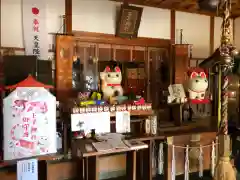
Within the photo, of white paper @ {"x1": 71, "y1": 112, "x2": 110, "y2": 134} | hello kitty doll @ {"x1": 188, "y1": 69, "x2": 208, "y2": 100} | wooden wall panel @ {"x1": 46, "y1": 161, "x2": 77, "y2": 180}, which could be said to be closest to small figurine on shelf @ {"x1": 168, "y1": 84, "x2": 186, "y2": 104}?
hello kitty doll @ {"x1": 188, "y1": 69, "x2": 208, "y2": 100}

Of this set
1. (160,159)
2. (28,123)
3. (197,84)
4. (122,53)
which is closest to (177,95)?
(197,84)

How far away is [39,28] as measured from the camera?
2875 mm

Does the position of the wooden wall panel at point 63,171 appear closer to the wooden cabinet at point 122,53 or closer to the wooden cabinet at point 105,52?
the wooden cabinet at point 105,52

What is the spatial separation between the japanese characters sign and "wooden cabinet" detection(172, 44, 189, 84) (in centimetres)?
204

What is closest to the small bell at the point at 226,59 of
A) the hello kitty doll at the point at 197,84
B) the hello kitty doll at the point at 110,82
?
the hello kitty doll at the point at 110,82

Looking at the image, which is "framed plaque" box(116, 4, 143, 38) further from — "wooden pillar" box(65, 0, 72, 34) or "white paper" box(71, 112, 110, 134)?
"white paper" box(71, 112, 110, 134)

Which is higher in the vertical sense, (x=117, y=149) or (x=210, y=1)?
(x=210, y=1)

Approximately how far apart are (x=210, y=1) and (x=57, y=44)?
1.87 meters

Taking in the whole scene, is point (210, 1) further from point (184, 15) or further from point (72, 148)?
point (184, 15)

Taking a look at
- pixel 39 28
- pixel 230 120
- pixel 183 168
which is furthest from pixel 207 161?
pixel 39 28

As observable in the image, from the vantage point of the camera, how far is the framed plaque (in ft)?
10.7

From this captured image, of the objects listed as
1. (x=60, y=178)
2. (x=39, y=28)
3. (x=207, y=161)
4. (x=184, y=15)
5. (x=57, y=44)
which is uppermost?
(x=184, y=15)

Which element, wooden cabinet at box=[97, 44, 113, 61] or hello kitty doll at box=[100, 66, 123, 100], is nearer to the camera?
hello kitty doll at box=[100, 66, 123, 100]

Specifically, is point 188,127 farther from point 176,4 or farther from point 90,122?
point 176,4
